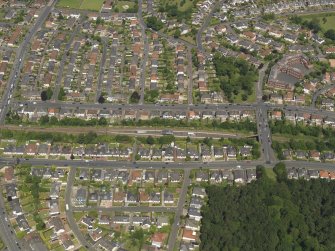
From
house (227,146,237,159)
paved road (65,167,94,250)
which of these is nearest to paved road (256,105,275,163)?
house (227,146,237,159)

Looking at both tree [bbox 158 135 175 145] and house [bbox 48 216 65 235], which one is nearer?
house [bbox 48 216 65 235]

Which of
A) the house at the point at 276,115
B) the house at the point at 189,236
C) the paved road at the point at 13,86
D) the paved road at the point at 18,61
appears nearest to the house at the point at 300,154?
the house at the point at 276,115

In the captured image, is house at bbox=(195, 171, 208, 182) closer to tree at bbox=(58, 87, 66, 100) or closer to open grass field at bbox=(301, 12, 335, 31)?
tree at bbox=(58, 87, 66, 100)

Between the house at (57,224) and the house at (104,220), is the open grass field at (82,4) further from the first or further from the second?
the house at (57,224)

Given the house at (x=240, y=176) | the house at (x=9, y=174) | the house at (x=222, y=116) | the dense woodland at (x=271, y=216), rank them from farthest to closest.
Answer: the house at (x=222, y=116) → the house at (x=240, y=176) → the house at (x=9, y=174) → the dense woodland at (x=271, y=216)

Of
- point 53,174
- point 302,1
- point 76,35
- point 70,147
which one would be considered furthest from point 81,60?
point 302,1

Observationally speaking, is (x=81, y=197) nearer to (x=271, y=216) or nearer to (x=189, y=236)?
(x=189, y=236)

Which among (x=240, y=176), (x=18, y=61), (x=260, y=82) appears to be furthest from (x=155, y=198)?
(x=18, y=61)
